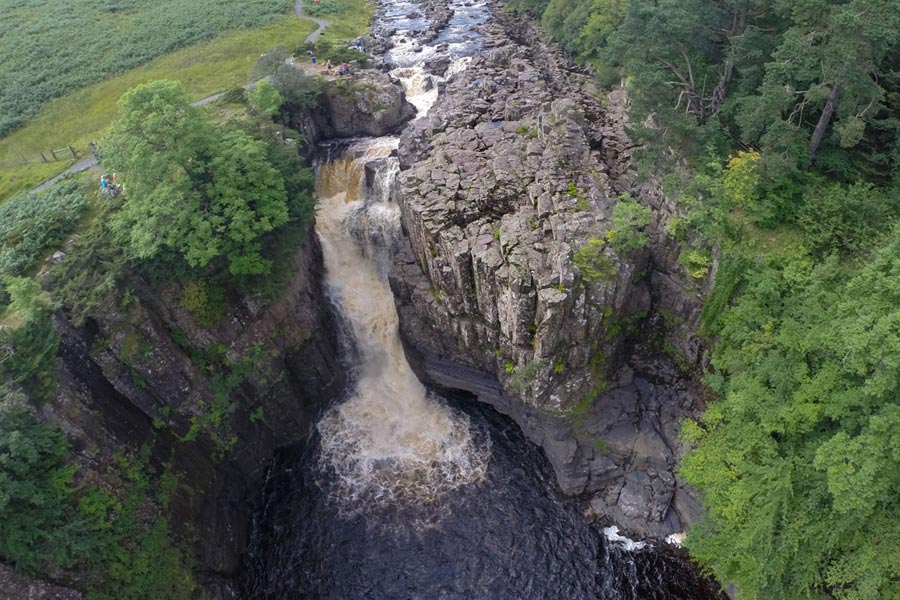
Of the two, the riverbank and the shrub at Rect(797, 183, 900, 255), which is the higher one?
the shrub at Rect(797, 183, 900, 255)

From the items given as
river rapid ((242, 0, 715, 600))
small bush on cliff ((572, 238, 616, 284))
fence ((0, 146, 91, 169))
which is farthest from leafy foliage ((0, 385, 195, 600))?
fence ((0, 146, 91, 169))

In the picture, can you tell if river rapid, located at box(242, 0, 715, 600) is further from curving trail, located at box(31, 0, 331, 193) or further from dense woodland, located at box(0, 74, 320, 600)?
curving trail, located at box(31, 0, 331, 193)

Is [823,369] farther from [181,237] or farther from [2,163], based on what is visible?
[2,163]

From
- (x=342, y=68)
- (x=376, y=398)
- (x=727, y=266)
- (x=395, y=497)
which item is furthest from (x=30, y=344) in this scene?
(x=342, y=68)

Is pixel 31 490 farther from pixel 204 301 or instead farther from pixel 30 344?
pixel 204 301

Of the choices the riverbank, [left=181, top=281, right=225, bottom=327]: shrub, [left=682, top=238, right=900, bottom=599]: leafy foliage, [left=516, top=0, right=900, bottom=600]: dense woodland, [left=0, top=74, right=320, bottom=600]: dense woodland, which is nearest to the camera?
[left=682, top=238, right=900, bottom=599]: leafy foliage

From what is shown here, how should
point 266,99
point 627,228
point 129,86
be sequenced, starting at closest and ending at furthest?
1. point 627,228
2. point 266,99
3. point 129,86

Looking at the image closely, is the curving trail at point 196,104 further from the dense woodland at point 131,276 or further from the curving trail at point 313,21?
the dense woodland at point 131,276
